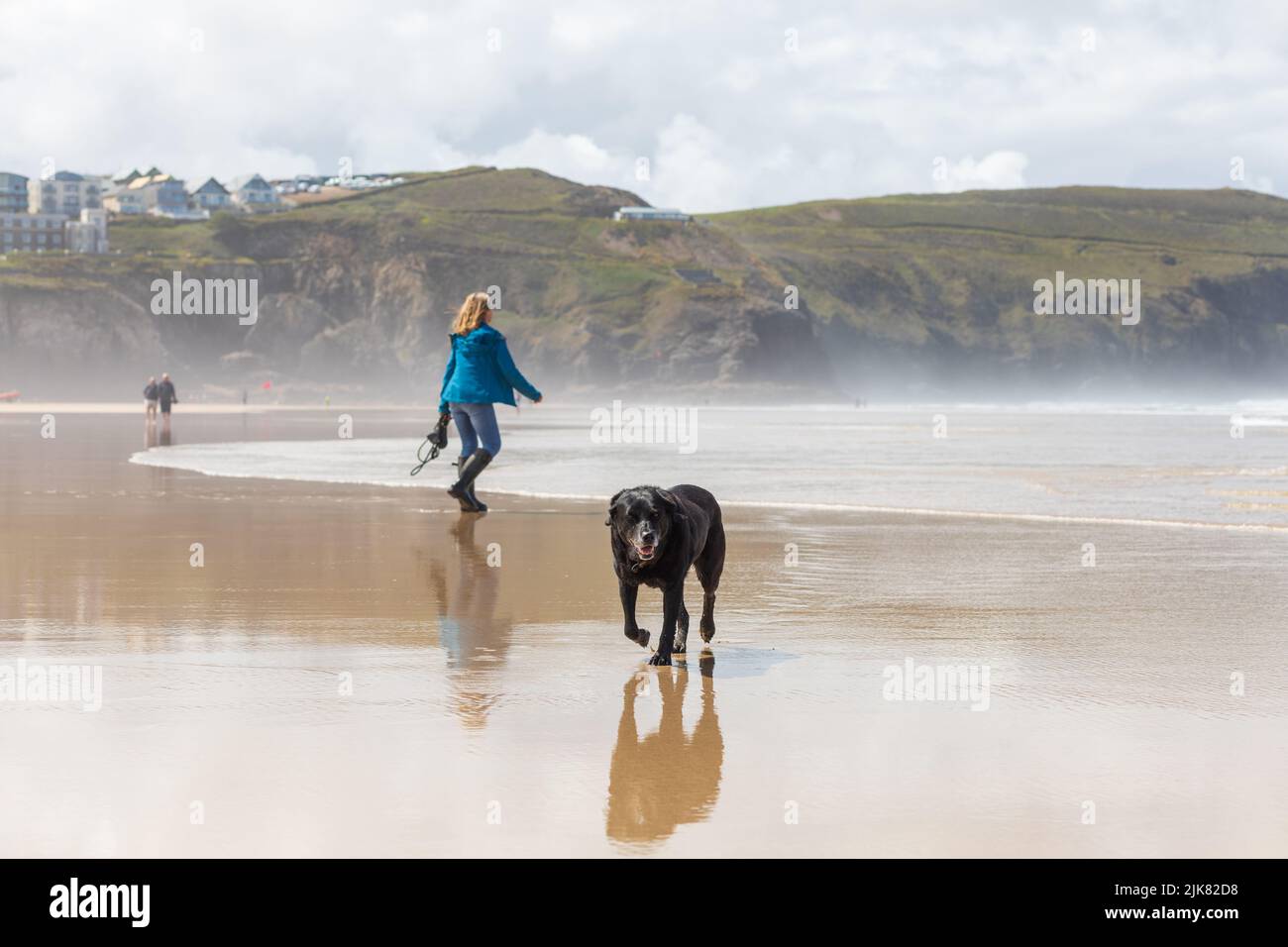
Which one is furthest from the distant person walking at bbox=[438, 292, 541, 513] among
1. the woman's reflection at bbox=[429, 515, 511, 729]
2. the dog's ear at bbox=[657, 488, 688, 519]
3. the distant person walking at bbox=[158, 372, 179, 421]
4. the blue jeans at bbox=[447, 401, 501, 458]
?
the distant person walking at bbox=[158, 372, 179, 421]

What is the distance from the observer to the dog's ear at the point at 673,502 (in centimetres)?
620

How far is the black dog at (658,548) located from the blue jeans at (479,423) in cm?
683

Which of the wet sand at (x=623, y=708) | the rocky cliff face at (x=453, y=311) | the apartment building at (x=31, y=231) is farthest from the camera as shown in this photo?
the apartment building at (x=31, y=231)

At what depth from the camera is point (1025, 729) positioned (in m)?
5.08

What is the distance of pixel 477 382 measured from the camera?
1354 centimetres

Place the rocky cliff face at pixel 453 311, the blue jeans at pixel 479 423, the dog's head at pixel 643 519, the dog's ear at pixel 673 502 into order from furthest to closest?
the rocky cliff face at pixel 453 311
the blue jeans at pixel 479 423
the dog's ear at pixel 673 502
the dog's head at pixel 643 519

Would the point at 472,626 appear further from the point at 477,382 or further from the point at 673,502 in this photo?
the point at 477,382

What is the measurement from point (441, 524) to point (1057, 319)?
192 meters

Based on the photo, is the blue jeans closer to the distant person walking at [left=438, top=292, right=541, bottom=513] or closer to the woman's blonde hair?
the distant person walking at [left=438, top=292, right=541, bottom=513]

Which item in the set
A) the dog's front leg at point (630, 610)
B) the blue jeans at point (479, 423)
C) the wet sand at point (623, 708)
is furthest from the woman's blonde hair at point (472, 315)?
A: the dog's front leg at point (630, 610)

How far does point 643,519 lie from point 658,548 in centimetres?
20

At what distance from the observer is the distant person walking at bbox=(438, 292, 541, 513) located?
44.1 ft

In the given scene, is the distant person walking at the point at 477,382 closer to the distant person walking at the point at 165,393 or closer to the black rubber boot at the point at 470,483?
the black rubber boot at the point at 470,483
